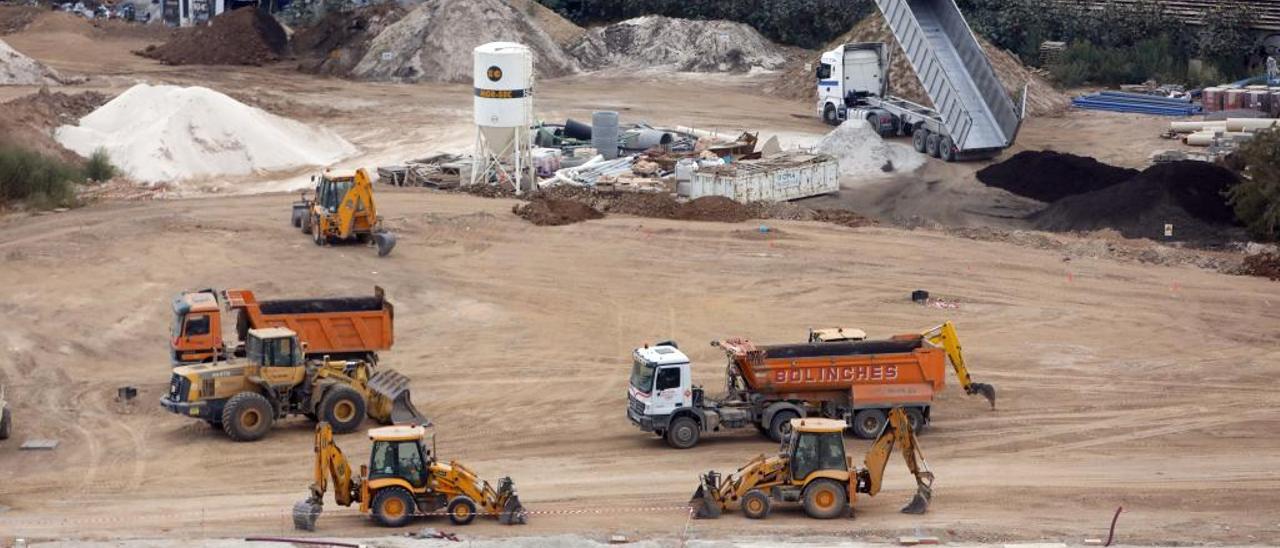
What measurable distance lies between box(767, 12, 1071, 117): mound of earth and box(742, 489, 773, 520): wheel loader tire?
3886 cm

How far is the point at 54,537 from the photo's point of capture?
73.7 ft

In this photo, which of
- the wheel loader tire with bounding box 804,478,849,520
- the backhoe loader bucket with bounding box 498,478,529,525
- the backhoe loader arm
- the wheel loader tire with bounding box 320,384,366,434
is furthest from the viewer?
the backhoe loader arm

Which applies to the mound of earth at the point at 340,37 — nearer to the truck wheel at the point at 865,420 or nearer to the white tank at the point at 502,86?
the white tank at the point at 502,86

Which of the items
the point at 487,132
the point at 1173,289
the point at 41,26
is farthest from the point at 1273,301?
the point at 41,26

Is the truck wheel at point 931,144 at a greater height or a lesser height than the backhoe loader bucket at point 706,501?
greater

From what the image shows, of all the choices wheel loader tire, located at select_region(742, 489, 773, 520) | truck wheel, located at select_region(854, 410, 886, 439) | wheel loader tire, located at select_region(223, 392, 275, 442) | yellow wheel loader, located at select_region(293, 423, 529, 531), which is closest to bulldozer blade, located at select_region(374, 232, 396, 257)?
wheel loader tire, located at select_region(223, 392, 275, 442)

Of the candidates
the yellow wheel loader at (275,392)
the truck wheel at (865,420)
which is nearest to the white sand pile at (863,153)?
the truck wheel at (865,420)

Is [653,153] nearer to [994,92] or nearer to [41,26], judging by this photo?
[994,92]

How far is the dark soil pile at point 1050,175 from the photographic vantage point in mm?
49469

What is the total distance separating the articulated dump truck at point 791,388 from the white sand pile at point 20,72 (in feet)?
138

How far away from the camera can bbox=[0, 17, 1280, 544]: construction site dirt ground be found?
24.7 metres

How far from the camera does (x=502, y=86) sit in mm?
47719

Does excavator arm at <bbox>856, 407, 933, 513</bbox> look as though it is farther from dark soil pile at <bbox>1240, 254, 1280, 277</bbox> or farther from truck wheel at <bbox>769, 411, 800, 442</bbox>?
dark soil pile at <bbox>1240, 254, 1280, 277</bbox>

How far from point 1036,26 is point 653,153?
84.2ft
